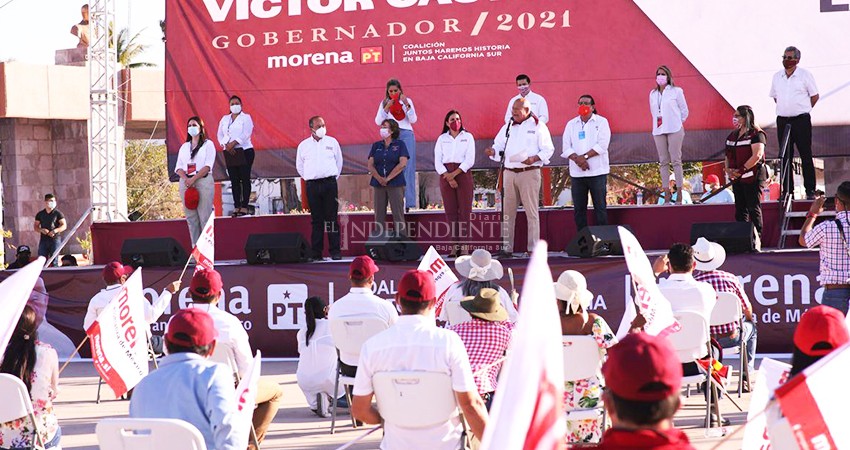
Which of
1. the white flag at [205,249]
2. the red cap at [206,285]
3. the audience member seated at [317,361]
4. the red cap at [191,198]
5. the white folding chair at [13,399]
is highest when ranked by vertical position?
the red cap at [191,198]

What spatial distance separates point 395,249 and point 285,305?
1.38 m

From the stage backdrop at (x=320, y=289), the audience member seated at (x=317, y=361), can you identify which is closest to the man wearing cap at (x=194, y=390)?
the audience member seated at (x=317, y=361)

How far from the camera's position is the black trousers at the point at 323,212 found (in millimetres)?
13125

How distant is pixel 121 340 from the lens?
705 centimetres

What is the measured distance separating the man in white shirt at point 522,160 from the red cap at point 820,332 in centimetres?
796

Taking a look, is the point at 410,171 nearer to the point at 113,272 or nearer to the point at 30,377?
the point at 113,272

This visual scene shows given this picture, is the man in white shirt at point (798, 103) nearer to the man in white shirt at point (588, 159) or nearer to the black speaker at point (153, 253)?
the man in white shirt at point (588, 159)

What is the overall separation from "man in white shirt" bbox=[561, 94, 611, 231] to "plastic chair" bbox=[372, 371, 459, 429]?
7645 millimetres

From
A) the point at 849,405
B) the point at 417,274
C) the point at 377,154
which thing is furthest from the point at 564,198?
the point at 849,405

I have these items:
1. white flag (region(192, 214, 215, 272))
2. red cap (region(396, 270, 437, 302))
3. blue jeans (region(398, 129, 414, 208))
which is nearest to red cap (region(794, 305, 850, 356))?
red cap (region(396, 270, 437, 302))

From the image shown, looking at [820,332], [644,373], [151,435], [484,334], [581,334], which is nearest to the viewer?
[644,373]

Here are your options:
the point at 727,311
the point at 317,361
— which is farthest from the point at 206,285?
the point at 727,311

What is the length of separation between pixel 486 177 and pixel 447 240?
60.3 feet

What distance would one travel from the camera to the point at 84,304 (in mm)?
13508
